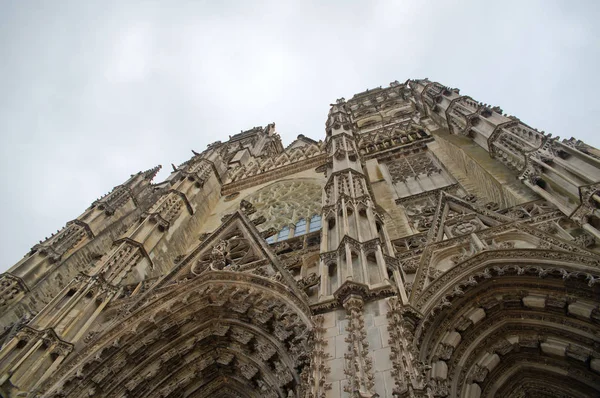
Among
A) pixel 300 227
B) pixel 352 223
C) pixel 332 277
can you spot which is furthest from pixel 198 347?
pixel 300 227

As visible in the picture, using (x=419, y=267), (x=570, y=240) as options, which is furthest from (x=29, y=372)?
(x=570, y=240)

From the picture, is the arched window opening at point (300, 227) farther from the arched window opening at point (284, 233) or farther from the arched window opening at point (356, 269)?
the arched window opening at point (356, 269)

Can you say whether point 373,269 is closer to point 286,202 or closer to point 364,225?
point 364,225

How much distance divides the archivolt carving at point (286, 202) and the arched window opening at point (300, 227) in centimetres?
15

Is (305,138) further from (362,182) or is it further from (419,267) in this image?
(419,267)

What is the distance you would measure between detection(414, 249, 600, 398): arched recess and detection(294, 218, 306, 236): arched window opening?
649 centimetres

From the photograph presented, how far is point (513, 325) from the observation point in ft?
22.2

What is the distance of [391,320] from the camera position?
519 centimetres

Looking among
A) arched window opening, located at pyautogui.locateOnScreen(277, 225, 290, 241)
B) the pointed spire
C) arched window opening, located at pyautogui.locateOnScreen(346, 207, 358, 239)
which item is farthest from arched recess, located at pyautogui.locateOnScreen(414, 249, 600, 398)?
the pointed spire

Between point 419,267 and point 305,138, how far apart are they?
68.7 feet

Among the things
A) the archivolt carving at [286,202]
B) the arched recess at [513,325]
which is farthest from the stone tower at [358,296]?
the archivolt carving at [286,202]

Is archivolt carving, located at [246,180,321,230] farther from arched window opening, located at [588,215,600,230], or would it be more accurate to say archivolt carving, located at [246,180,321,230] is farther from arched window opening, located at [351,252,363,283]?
arched window opening, located at [588,215,600,230]

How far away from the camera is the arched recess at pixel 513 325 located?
6074 millimetres

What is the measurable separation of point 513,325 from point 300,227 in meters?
7.64
